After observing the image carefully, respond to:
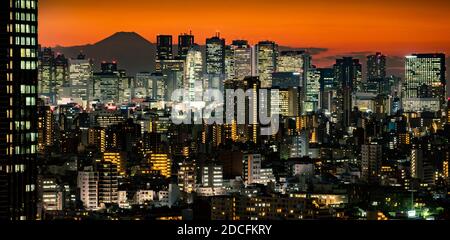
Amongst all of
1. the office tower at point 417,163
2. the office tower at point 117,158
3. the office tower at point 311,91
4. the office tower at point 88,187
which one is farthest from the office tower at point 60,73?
the office tower at point 311,91

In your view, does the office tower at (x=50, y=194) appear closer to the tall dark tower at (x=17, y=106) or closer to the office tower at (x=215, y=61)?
the tall dark tower at (x=17, y=106)

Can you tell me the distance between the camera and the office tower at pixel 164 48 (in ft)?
52.4

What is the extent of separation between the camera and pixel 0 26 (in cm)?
726

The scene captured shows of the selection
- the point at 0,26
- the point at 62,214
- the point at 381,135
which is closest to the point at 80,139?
the point at 381,135

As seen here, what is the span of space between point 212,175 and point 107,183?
4.57 feet

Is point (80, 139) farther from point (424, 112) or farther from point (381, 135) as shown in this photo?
point (424, 112)

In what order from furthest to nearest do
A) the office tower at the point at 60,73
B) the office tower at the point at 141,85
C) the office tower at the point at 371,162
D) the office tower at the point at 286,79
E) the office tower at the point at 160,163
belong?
1. the office tower at the point at 286,79
2. the office tower at the point at 141,85
3. the office tower at the point at 160,163
4. the office tower at the point at 60,73
5. the office tower at the point at 371,162

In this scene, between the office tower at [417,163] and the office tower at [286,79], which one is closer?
the office tower at [417,163]

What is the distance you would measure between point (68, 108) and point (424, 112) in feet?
24.3

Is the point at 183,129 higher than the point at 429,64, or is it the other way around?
the point at 429,64

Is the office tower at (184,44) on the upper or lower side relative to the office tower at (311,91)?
upper

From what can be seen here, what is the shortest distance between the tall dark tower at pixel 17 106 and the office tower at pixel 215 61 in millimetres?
7311

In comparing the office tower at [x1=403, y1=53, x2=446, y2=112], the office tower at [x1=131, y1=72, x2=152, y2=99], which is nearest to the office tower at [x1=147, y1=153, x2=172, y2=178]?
the office tower at [x1=131, y1=72, x2=152, y2=99]
